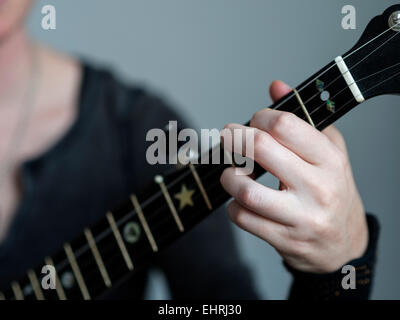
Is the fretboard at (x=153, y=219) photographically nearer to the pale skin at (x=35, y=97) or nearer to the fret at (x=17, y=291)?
the fret at (x=17, y=291)

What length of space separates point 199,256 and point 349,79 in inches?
16.7

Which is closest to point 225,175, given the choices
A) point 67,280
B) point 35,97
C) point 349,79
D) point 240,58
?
point 349,79

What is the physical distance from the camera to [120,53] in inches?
42.1

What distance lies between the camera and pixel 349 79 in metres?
0.43

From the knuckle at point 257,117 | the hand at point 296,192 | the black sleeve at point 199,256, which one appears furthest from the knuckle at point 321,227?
the black sleeve at point 199,256

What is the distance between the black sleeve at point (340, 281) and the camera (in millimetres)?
497

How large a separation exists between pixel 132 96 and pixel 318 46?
1.27ft

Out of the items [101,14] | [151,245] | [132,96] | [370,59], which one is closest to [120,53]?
[101,14]

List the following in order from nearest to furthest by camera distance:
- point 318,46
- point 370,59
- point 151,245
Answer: point 370,59 < point 151,245 < point 318,46

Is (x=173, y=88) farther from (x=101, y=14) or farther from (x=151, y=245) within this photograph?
(x=151, y=245)

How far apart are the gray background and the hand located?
507 millimetres

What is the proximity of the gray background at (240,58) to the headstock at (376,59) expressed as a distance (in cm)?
54

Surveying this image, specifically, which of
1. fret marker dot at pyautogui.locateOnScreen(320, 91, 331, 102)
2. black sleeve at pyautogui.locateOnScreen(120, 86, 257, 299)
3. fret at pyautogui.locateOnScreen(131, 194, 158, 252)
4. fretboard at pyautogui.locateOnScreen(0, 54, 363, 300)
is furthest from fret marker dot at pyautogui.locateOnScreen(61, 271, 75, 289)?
fret marker dot at pyautogui.locateOnScreen(320, 91, 331, 102)
